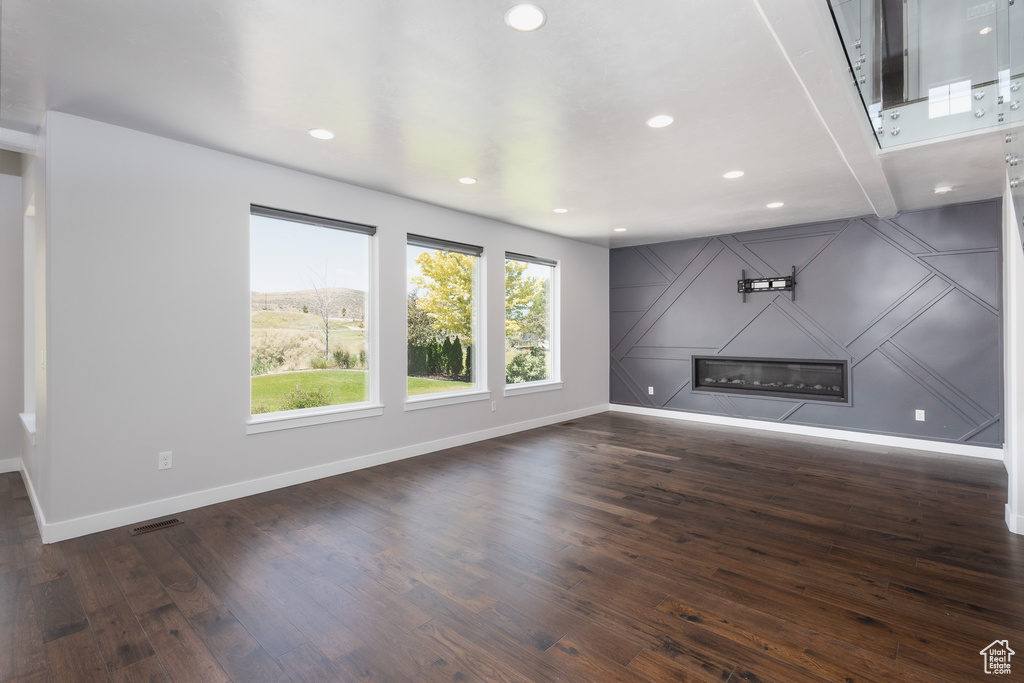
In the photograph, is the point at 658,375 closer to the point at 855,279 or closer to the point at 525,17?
the point at 855,279

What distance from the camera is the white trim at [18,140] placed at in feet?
10.2

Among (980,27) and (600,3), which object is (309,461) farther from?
(980,27)

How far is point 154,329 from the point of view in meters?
3.25

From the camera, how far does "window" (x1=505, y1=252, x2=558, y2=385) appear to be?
6072 millimetres

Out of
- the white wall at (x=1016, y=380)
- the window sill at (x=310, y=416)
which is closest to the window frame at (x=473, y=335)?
the window sill at (x=310, y=416)

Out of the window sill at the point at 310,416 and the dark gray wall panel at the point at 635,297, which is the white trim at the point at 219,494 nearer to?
the window sill at the point at 310,416

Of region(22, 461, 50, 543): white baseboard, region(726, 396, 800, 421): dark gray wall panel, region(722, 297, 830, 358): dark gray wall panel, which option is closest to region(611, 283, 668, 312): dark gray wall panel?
region(722, 297, 830, 358): dark gray wall panel

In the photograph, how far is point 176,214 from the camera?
3.35 m

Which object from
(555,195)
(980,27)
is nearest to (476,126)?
(555,195)

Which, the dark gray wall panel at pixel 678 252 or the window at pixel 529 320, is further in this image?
the dark gray wall panel at pixel 678 252

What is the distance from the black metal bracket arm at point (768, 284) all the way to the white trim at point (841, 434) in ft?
5.25

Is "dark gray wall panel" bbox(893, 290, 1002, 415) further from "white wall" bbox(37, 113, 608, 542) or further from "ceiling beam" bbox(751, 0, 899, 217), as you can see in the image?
"white wall" bbox(37, 113, 608, 542)

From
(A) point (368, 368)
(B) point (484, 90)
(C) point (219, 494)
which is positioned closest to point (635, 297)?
(A) point (368, 368)

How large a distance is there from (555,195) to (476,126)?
5.41 ft
